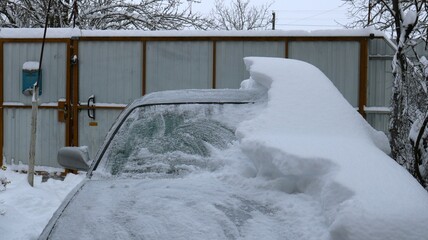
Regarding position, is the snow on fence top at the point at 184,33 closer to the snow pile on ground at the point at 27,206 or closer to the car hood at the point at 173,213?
the snow pile on ground at the point at 27,206

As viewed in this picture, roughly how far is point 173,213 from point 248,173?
0.50 meters

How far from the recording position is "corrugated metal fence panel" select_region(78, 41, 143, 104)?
10820 millimetres

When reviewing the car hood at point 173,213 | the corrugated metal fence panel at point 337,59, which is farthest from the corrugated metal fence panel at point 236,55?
the car hood at point 173,213

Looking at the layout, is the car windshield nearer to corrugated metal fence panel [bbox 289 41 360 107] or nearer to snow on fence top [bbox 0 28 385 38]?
snow on fence top [bbox 0 28 385 38]

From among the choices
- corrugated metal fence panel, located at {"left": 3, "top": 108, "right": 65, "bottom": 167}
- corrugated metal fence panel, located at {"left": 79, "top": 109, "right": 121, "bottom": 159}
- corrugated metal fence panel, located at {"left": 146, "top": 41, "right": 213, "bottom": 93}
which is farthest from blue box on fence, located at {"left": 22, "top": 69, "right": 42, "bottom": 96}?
corrugated metal fence panel, located at {"left": 146, "top": 41, "right": 213, "bottom": 93}

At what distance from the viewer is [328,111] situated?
316 cm

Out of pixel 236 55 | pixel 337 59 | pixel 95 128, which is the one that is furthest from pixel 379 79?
pixel 95 128

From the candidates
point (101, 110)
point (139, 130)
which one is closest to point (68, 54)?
point (101, 110)

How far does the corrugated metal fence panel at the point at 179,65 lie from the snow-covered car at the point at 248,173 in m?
6.86

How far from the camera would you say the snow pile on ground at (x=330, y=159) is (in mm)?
2086

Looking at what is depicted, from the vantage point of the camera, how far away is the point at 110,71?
10891 mm

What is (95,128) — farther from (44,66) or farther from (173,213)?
(173,213)

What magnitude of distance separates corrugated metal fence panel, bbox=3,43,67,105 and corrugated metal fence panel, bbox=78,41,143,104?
40cm

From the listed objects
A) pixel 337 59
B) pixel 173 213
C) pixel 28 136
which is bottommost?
pixel 28 136
